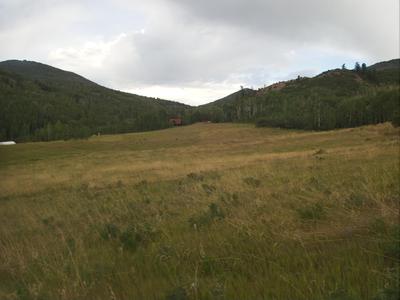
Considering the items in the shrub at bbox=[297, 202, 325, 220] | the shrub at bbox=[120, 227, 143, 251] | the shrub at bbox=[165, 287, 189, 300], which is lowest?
the shrub at bbox=[120, 227, 143, 251]

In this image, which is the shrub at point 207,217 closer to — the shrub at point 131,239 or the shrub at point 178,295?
the shrub at point 131,239

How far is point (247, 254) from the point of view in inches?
200

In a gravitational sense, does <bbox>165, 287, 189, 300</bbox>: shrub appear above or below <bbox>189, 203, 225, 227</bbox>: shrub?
above

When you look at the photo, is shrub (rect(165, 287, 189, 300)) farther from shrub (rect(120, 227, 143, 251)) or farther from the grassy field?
shrub (rect(120, 227, 143, 251))

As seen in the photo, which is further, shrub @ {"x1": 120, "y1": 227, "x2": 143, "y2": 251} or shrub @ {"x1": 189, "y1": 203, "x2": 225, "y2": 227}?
shrub @ {"x1": 189, "y1": 203, "x2": 225, "y2": 227}

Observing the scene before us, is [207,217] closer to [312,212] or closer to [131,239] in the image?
[131,239]

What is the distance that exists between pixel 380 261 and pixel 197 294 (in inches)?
65.2

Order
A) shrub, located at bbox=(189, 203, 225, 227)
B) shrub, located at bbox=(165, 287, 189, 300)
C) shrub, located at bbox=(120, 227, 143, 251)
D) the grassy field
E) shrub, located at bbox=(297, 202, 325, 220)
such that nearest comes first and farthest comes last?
shrub, located at bbox=(165, 287, 189, 300)
the grassy field
shrub, located at bbox=(120, 227, 143, 251)
shrub, located at bbox=(297, 202, 325, 220)
shrub, located at bbox=(189, 203, 225, 227)

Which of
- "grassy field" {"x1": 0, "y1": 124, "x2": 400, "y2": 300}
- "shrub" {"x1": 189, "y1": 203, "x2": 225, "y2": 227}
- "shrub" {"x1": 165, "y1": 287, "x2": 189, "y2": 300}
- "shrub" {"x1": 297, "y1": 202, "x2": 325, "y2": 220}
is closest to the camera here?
"shrub" {"x1": 165, "y1": 287, "x2": 189, "y2": 300}

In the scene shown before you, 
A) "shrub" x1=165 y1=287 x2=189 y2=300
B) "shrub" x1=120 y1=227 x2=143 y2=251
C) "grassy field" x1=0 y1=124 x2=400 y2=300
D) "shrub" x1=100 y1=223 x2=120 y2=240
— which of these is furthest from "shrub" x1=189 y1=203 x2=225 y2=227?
"shrub" x1=165 y1=287 x2=189 y2=300

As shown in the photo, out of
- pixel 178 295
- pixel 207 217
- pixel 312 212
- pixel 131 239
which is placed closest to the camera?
pixel 178 295

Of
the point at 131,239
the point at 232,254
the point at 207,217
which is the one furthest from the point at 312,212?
the point at 131,239

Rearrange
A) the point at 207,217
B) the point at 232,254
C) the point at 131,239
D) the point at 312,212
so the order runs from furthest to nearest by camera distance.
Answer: the point at 207,217
the point at 312,212
the point at 131,239
the point at 232,254

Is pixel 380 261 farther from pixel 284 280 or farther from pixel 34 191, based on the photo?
pixel 34 191
